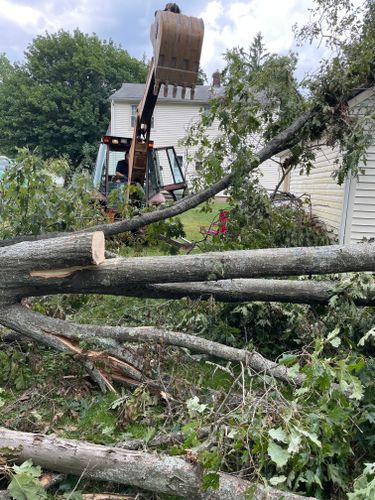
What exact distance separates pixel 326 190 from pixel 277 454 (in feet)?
24.8

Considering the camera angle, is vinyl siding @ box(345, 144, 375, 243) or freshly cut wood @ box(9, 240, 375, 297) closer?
freshly cut wood @ box(9, 240, 375, 297)

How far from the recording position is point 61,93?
31562 millimetres

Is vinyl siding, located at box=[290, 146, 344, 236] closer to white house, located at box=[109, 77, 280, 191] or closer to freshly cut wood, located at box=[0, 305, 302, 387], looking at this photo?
freshly cut wood, located at box=[0, 305, 302, 387]

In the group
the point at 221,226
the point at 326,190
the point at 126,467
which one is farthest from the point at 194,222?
the point at 126,467

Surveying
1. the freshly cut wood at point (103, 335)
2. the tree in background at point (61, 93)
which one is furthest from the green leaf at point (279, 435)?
the tree in background at point (61, 93)

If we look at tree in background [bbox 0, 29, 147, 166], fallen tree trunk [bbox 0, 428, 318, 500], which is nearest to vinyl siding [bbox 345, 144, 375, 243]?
fallen tree trunk [bbox 0, 428, 318, 500]

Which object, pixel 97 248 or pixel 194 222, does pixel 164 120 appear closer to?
pixel 194 222

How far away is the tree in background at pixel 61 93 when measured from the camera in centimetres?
3103

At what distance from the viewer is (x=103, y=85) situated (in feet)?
115

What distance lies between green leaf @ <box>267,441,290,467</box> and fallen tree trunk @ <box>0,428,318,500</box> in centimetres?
14

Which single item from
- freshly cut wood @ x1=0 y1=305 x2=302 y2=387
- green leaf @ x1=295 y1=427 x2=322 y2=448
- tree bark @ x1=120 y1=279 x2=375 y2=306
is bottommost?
freshly cut wood @ x1=0 y1=305 x2=302 y2=387

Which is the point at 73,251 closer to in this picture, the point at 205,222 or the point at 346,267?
the point at 346,267

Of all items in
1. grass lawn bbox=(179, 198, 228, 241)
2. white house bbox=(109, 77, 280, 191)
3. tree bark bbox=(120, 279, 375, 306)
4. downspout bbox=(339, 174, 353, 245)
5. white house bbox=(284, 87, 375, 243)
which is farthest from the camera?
white house bbox=(109, 77, 280, 191)

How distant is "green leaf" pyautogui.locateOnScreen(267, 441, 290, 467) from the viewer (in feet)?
6.07
